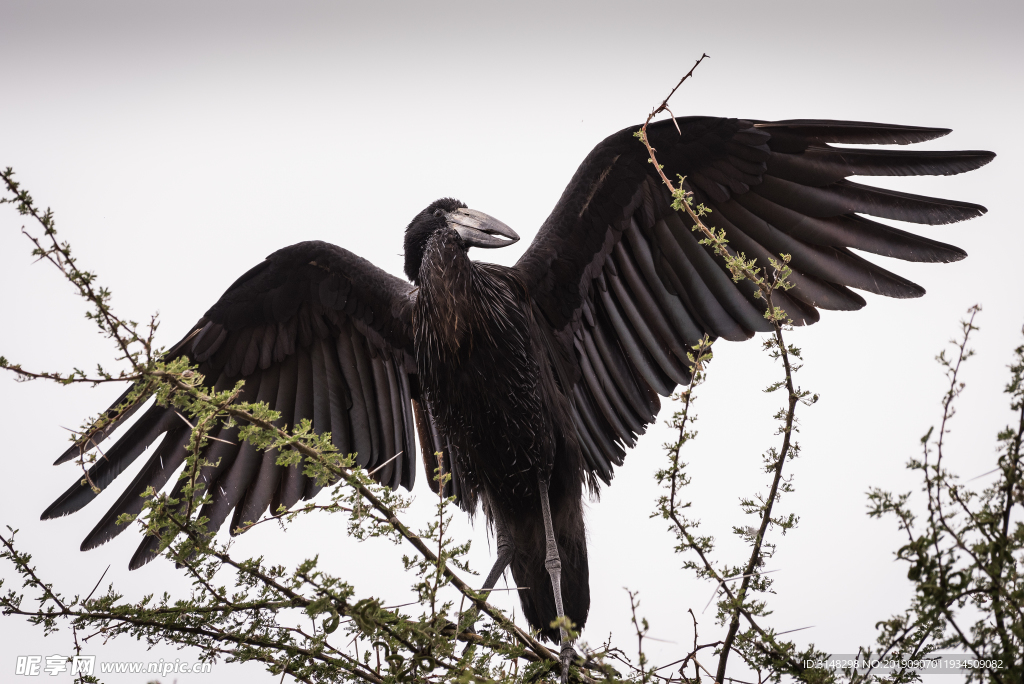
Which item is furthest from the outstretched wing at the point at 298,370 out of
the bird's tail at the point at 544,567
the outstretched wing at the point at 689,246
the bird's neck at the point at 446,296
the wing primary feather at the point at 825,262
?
the wing primary feather at the point at 825,262

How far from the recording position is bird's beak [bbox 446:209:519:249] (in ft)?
13.5

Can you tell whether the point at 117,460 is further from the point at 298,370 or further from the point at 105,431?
the point at 105,431

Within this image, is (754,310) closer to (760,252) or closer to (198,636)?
(760,252)

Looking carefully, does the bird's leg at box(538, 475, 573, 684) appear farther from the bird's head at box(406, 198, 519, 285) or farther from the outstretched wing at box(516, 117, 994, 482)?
the bird's head at box(406, 198, 519, 285)

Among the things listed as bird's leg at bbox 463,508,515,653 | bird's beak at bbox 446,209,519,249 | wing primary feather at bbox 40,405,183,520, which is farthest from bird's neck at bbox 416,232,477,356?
wing primary feather at bbox 40,405,183,520

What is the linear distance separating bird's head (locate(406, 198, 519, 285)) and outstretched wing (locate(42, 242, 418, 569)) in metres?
0.34

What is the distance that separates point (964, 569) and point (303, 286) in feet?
11.8

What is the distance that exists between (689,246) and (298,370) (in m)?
2.36

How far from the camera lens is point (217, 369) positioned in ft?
15.4

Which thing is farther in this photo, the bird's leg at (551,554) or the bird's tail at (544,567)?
the bird's tail at (544,567)

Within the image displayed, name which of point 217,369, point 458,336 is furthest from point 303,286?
point 458,336

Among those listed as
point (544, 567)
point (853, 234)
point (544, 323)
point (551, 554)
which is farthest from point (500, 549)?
point (853, 234)

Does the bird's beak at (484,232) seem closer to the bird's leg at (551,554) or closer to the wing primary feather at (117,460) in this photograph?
the bird's leg at (551,554)

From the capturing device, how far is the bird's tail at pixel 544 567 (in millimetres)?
4215
